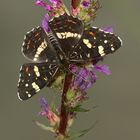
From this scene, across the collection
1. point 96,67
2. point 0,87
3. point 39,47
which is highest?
point 39,47

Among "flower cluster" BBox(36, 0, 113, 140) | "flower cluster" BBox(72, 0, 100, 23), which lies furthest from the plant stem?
"flower cluster" BBox(72, 0, 100, 23)

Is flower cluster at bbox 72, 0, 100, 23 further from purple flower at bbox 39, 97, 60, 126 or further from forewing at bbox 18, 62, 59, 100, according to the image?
purple flower at bbox 39, 97, 60, 126

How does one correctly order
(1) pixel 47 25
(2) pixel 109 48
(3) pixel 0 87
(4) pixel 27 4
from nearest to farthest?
(2) pixel 109 48 < (1) pixel 47 25 < (3) pixel 0 87 < (4) pixel 27 4

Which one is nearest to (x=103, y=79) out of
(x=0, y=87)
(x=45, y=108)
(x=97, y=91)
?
(x=97, y=91)

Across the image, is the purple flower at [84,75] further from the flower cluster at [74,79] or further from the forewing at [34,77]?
the forewing at [34,77]

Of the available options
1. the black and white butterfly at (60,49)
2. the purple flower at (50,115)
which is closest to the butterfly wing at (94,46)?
the black and white butterfly at (60,49)

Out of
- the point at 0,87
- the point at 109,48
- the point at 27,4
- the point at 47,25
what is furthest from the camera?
the point at 27,4

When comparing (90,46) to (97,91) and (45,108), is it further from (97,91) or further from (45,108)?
(97,91)
